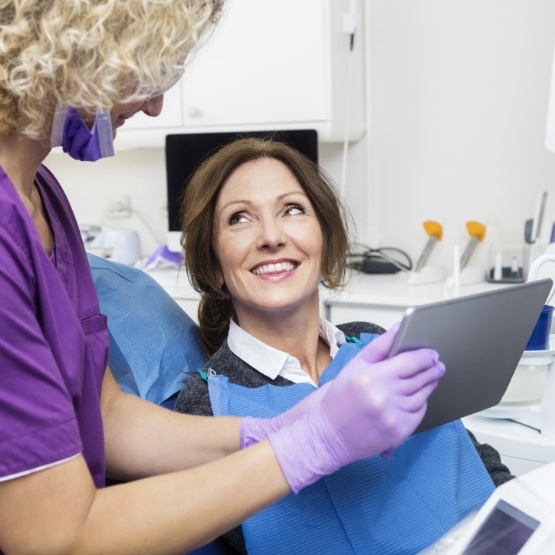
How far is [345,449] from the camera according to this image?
0.93m

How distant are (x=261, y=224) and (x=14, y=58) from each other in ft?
2.21

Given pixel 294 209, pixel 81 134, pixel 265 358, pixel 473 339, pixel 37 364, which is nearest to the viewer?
pixel 37 364

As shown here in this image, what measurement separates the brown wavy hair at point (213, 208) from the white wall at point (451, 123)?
47.3 inches

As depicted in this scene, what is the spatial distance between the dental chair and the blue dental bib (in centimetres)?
20

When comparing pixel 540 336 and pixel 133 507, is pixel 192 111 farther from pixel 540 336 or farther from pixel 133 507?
pixel 133 507

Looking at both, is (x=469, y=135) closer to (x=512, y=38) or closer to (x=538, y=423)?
(x=512, y=38)

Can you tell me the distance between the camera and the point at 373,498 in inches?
47.4

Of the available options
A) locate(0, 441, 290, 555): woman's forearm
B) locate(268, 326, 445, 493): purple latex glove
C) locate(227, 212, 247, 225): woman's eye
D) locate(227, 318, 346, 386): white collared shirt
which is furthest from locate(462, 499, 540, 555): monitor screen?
locate(227, 212, 247, 225): woman's eye

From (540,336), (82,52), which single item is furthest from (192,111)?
(82,52)

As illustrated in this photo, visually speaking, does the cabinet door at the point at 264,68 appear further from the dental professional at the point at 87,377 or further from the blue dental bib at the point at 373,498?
the dental professional at the point at 87,377

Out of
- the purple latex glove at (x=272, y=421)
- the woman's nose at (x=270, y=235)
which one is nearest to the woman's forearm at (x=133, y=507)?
the purple latex glove at (x=272, y=421)

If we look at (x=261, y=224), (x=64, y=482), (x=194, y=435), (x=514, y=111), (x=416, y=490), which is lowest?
(x=416, y=490)

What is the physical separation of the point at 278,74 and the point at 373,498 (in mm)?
1724

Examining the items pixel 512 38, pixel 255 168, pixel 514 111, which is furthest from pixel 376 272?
pixel 255 168
